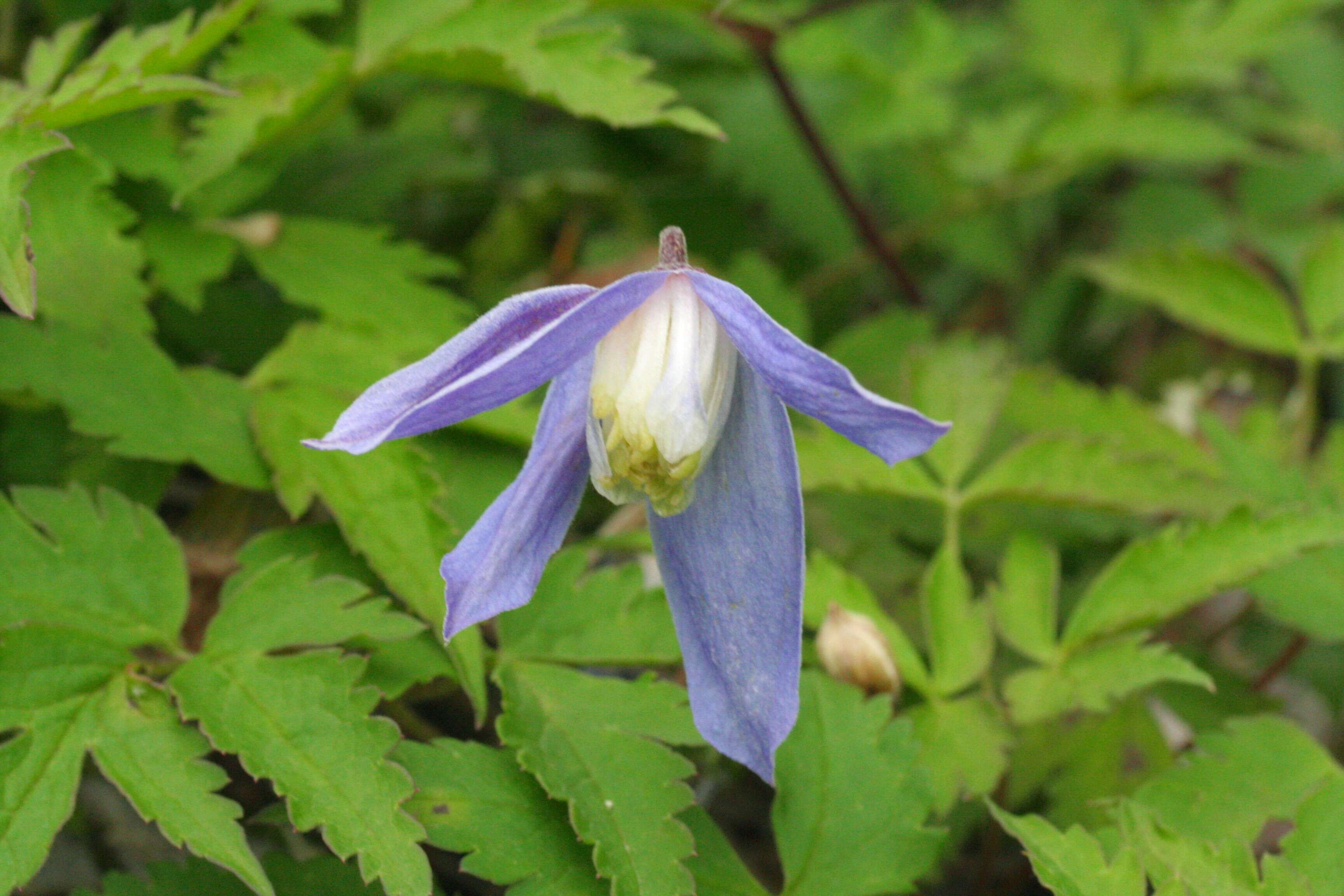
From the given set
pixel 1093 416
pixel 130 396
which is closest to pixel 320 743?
pixel 130 396

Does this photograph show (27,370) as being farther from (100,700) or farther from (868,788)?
(868,788)

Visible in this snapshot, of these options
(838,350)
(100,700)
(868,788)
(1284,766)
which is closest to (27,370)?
(100,700)

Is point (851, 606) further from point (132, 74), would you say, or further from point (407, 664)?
point (132, 74)

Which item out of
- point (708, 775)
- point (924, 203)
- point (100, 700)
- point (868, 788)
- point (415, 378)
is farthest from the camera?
point (924, 203)

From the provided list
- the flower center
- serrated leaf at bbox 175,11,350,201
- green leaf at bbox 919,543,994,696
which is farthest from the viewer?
serrated leaf at bbox 175,11,350,201

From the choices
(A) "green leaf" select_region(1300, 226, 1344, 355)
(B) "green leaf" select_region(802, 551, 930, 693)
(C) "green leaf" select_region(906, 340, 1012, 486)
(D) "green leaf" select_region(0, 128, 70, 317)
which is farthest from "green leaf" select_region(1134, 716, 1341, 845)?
(D) "green leaf" select_region(0, 128, 70, 317)

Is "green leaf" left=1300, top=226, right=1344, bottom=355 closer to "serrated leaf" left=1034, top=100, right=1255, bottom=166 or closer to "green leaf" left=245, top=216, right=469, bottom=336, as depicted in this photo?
"serrated leaf" left=1034, top=100, right=1255, bottom=166
